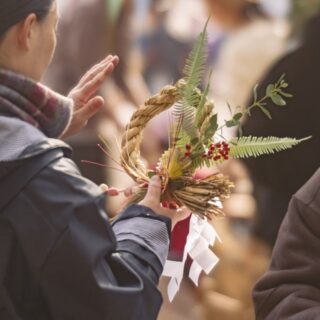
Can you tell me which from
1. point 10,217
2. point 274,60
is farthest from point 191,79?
point 274,60

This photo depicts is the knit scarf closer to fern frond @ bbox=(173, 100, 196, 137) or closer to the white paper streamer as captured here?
fern frond @ bbox=(173, 100, 196, 137)

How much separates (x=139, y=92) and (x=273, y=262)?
3.78 meters

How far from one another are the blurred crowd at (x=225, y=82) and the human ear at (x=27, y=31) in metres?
2.17

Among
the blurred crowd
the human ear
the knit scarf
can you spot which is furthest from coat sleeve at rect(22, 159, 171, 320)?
the blurred crowd

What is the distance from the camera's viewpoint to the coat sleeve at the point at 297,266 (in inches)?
113

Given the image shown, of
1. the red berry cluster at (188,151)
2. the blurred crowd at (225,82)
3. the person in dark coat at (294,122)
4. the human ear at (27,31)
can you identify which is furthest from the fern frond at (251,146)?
the person in dark coat at (294,122)

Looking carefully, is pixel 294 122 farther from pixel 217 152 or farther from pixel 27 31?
pixel 27 31

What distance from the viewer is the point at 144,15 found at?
22.4ft

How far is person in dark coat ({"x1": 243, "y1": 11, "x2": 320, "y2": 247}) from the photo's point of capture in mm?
4879

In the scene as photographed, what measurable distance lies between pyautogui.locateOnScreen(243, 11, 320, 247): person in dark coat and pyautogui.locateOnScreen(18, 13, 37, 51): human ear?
2.44 metres

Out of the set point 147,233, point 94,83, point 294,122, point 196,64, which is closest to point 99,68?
point 94,83

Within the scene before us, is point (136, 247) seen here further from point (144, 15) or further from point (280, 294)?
point (144, 15)

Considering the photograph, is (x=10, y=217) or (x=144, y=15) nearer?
(x=10, y=217)

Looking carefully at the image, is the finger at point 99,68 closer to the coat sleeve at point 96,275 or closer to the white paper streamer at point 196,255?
the white paper streamer at point 196,255
